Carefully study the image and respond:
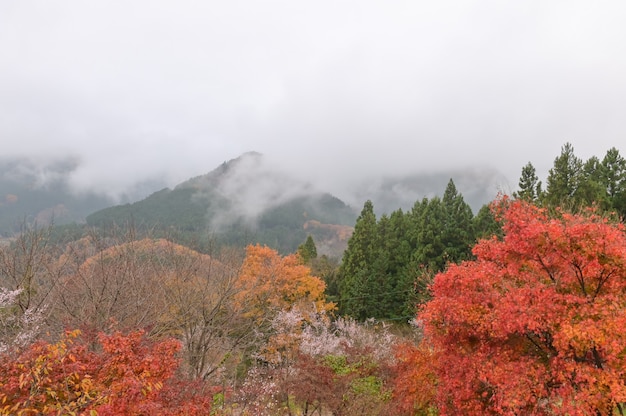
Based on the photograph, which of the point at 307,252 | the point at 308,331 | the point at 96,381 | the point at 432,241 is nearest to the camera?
the point at 96,381

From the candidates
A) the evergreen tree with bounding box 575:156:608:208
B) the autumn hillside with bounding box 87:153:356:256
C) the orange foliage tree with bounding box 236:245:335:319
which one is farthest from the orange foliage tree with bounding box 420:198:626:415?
the autumn hillside with bounding box 87:153:356:256

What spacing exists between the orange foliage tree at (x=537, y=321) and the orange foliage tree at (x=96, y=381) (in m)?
6.26

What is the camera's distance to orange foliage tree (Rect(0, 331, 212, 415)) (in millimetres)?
5777

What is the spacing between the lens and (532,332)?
8852 mm

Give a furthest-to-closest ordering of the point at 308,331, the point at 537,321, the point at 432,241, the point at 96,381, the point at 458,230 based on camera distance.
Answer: the point at 432,241
the point at 458,230
the point at 308,331
the point at 537,321
the point at 96,381

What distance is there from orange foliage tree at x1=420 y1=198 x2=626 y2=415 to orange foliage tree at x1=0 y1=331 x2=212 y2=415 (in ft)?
20.5

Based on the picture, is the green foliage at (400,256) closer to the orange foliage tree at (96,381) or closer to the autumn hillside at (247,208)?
the orange foliage tree at (96,381)

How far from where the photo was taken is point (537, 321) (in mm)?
7957

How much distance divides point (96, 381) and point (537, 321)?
9146mm

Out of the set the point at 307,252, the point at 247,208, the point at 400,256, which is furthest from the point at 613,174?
the point at 247,208

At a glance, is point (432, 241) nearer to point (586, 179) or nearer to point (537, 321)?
point (586, 179)

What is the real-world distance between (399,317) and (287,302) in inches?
411

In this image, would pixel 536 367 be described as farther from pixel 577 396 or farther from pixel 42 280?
pixel 42 280

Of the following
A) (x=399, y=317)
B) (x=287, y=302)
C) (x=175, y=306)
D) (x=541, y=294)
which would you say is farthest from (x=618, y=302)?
(x=399, y=317)
